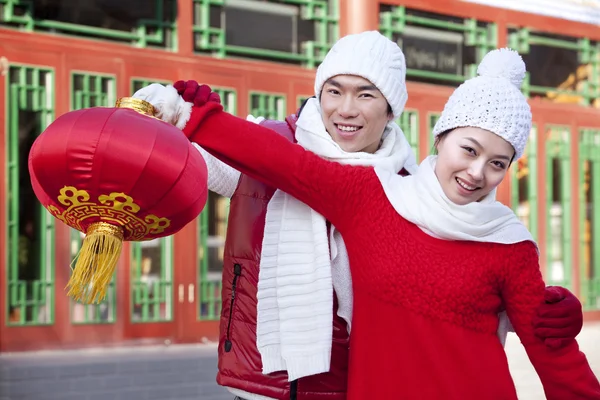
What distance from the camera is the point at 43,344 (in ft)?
19.3

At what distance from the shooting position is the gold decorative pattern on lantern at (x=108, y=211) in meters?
2.00

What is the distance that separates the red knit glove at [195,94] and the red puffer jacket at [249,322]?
30 cm

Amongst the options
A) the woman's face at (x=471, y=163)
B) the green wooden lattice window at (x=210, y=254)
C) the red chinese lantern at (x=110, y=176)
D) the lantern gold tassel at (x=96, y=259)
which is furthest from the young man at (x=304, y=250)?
the green wooden lattice window at (x=210, y=254)

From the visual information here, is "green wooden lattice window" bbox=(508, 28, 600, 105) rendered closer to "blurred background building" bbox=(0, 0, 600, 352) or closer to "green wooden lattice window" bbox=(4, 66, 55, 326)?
"blurred background building" bbox=(0, 0, 600, 352)

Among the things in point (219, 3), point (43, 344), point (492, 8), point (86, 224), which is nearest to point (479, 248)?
point (86, 224)

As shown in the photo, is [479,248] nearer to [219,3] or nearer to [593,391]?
[593,391]

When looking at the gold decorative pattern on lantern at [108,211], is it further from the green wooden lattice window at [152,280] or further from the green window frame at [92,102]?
the green wooden lattice window at [152,280]

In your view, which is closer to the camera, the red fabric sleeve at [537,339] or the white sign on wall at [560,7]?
the red fabric sleeve at [537,339]

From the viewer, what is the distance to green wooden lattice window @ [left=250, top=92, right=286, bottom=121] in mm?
6750

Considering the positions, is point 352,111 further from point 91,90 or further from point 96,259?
point 91,90

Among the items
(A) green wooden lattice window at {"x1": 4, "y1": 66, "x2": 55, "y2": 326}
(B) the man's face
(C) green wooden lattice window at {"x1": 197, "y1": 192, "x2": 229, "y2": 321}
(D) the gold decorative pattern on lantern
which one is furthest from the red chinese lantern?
(C) green wooden lattice window at {"x1": 197, "y1": 192, "x2": 229, "y2": 321}

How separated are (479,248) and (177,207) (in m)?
0.76

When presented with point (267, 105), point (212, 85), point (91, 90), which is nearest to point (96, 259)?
point (91, 90)

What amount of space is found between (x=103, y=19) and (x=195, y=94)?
4310mm
